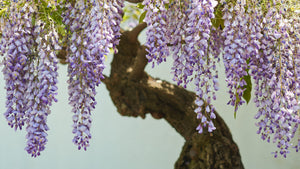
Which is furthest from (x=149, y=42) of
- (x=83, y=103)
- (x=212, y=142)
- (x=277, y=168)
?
(x=277, y=168)

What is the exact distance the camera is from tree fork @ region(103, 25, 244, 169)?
2.70 m

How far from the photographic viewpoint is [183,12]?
5.82 feet

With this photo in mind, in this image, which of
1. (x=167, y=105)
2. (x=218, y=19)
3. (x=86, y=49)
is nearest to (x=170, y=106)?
(x=167, y=105)

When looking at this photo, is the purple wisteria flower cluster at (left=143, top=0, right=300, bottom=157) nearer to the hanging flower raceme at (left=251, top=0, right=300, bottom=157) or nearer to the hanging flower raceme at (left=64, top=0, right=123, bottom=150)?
the hanging flower raceme at (left=251, top=0, right=300, bottom=157)

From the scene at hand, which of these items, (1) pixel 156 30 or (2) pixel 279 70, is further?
(2) pixel 279 70

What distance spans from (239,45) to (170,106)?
1.26 meters

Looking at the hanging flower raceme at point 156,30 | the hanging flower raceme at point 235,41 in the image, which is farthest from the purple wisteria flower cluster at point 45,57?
the hanging flower raceme at point 235,41

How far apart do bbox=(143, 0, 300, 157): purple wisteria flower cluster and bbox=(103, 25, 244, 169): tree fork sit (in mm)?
859

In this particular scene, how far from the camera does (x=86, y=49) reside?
1674 millimetres

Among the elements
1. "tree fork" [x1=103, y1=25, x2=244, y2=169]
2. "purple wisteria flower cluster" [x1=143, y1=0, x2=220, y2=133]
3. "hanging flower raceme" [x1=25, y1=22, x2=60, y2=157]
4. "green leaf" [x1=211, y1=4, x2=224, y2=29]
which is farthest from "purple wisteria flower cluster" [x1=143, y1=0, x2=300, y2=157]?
"tree fork" [x1=103, y1=25, x2=244, y2=169]

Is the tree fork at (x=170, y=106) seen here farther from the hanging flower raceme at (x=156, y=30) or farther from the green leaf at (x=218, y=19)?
the hanging flower raceme at (x=156, y=30)

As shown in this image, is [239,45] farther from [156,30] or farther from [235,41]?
[156,30]

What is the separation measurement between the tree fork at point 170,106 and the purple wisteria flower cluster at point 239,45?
0.86 meters

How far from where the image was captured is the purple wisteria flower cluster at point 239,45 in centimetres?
168
